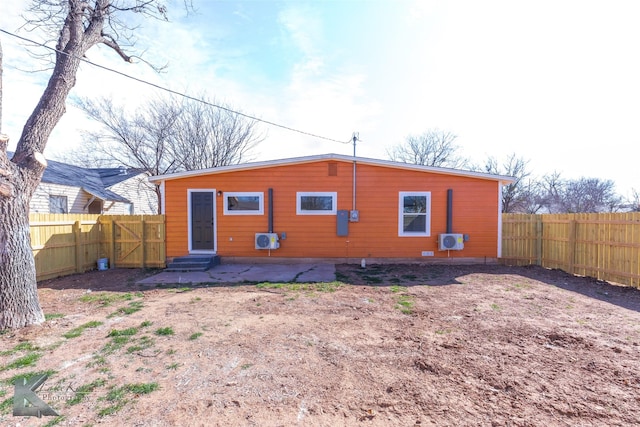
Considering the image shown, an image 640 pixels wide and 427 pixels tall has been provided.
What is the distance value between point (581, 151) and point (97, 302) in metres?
31.3

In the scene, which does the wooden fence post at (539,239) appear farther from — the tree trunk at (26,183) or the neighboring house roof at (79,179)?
the neighboring house roof at (79,179)

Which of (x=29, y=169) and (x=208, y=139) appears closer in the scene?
(x=29, y=169)

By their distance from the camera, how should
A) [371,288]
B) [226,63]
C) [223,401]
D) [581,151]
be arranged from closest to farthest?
1. [223,401]
2. [371,288]
3. [226,63]
4. [581,151]

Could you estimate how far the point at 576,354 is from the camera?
10.1 ft

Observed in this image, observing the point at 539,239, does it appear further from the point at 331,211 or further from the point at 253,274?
the point at 253,274

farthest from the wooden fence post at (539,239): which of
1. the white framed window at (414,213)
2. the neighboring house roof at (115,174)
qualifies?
the neighboring house roof at (115,174)

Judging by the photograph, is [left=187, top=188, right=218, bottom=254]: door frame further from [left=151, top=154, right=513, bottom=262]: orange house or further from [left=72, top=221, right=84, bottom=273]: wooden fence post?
[left=72, top=221, right=84, bottom=273]: wooden fence post

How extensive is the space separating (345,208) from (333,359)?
19.4 feet

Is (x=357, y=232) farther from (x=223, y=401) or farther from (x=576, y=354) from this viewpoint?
→ (x=223, y=401)

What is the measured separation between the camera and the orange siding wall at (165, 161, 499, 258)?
8.55 meters

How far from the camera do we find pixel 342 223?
8492mm

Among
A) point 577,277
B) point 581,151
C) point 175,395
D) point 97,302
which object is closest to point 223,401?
point 175,395

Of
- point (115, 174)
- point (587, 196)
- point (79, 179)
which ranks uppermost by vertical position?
point (115, 174)
